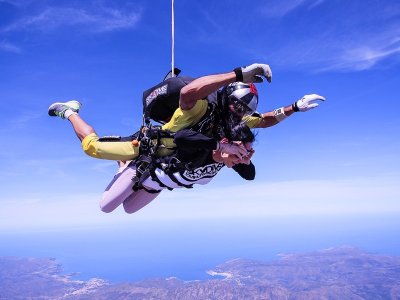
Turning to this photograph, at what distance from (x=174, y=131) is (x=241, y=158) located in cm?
78

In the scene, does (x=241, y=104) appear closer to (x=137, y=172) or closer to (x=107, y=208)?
(x=137, y=172)

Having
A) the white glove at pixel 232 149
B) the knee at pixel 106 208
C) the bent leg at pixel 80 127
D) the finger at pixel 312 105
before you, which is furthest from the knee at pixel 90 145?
the finger at pixel 312 105

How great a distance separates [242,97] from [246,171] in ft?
4.22

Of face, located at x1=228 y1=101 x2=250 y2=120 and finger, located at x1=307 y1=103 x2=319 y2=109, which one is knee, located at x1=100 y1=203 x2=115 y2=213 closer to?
face, located at x1=228 y1=101 x2=250 y2=120

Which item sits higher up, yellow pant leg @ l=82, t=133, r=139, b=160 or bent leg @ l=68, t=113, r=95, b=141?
bent leg @ l=68, t=113, r=95, b=141

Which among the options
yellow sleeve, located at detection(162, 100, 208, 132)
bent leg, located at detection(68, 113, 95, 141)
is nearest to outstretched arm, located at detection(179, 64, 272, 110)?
yellow sleeve, located at detection(162, 100, 208, 132)

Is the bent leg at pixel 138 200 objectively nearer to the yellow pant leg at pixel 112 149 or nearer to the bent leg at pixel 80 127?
the yellow pant leg at pixel 112 149

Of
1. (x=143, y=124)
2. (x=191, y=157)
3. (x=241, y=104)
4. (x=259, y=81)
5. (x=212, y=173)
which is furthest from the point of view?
(x=212, y=173)

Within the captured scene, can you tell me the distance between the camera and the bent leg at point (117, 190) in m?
4.46

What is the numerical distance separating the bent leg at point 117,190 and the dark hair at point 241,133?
5.41 ft

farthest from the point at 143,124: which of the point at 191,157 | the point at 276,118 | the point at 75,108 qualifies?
the point at 276,118

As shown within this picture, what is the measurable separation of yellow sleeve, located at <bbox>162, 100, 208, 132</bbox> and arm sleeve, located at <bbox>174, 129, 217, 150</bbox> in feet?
0.40

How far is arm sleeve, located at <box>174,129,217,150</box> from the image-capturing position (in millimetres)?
3170

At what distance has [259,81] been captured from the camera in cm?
279
